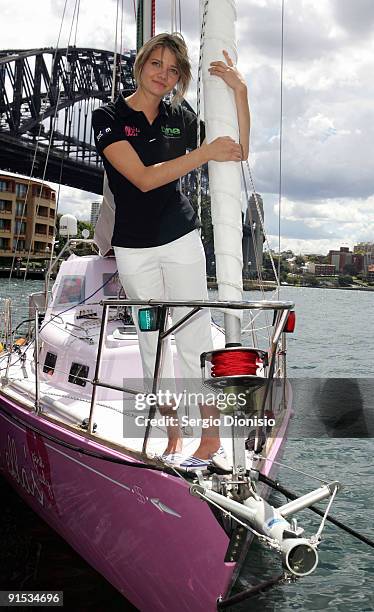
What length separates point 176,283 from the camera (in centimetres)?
459

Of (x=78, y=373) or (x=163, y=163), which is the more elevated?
(x=163, y=163)

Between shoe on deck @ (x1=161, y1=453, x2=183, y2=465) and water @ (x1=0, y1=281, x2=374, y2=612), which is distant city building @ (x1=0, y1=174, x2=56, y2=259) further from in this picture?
shoe on deck @ (x1=161, y1=453, x2=183, y2=465)

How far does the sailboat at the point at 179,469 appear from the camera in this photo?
3854 mm

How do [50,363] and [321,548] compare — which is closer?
[321,548]

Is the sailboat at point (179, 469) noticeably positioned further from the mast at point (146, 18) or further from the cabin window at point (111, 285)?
the mast at point (146, 18)

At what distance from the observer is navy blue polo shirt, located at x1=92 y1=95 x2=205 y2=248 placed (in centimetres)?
441

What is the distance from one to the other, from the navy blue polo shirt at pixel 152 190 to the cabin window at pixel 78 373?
255 cm

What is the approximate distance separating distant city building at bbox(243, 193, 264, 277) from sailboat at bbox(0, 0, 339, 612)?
506 mm

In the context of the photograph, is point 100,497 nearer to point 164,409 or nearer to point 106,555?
point 106,555

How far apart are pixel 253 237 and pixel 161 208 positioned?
0.89m

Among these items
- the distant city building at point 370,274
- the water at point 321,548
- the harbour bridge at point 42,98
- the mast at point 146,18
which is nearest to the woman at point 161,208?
the water at point 321,548

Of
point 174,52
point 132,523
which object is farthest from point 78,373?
point 174,52

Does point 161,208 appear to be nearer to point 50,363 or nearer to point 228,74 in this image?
point 228,74

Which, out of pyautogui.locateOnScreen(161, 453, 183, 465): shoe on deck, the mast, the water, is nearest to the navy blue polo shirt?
pyautogui.locateOnScreen(161, 453, 183, 465): shoe on deck
